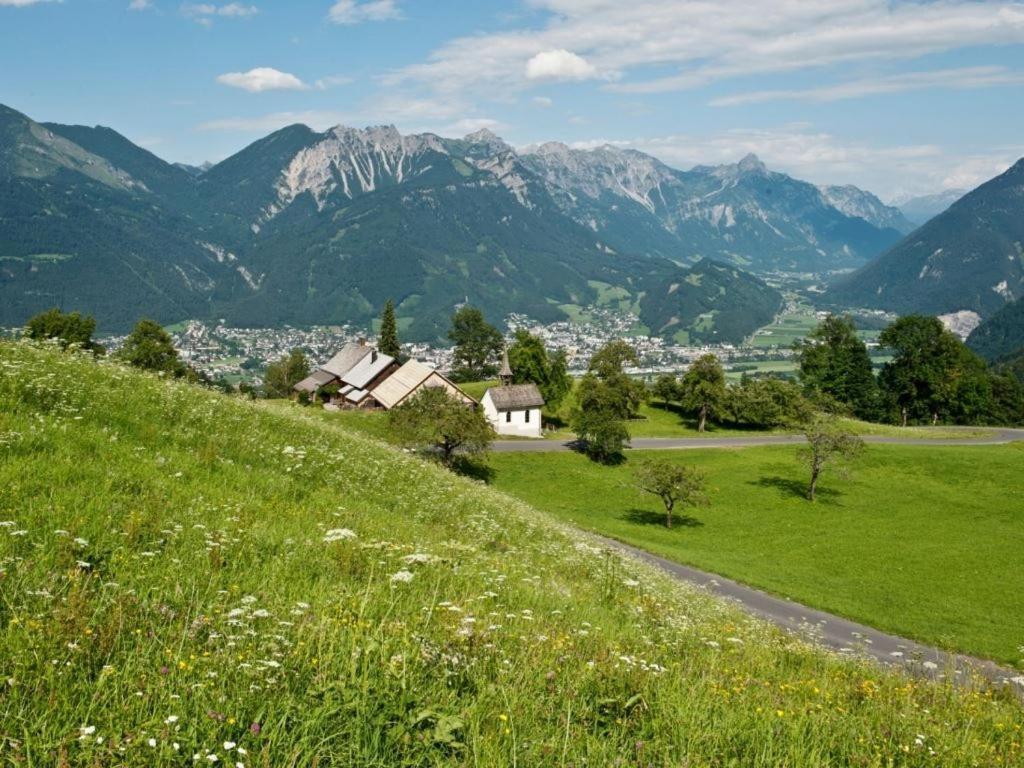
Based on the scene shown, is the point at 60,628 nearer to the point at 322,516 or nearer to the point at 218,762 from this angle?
the point at 218,762

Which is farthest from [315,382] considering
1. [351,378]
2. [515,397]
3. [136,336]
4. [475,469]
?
[475,469]

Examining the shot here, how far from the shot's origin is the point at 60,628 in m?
4.91

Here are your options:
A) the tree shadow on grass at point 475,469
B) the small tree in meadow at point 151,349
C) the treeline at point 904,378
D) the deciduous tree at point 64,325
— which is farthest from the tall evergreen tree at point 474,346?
the tree shadow on grass at point 475,469

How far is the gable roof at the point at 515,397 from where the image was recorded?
77750 mm

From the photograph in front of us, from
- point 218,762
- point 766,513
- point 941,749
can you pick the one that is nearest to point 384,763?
point 218,762

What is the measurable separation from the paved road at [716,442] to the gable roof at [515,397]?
5.16 meters

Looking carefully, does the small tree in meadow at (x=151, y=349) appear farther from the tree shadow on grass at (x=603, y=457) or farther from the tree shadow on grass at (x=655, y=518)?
the tree shadow on grass at (x=655, y=518)

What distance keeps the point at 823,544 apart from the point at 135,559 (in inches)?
1844

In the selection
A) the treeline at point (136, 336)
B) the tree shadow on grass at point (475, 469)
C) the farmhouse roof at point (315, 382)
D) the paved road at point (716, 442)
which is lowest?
the tree shadow on grass at point (475, 469)

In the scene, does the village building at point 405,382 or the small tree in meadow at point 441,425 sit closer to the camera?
the small tree in meadow at point 441,425

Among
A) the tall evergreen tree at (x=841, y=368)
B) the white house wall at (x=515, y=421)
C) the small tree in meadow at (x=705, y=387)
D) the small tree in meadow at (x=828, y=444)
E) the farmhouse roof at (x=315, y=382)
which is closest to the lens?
the small tree in meadow at (x=828, y=444)

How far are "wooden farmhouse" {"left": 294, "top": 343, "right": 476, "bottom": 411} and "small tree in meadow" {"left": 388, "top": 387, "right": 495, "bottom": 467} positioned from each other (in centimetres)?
1515

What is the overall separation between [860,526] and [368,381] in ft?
220

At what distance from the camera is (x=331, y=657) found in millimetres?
5109
